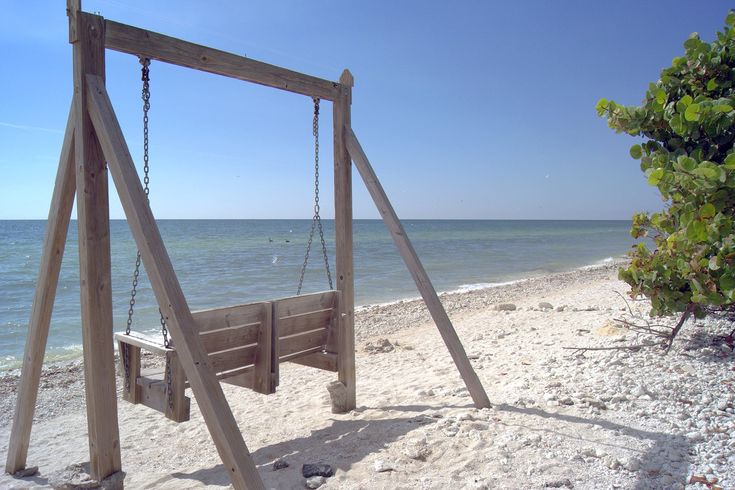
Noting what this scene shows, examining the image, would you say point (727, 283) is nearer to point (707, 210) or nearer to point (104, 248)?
point (707, 210)

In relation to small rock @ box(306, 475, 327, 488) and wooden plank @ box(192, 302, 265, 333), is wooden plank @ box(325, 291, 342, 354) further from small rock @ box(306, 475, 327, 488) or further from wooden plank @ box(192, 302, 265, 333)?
small rock @ box(306, 475, 327, 488)

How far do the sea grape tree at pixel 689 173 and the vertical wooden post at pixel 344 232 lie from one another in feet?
7.91

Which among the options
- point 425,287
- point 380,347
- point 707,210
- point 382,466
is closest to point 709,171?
point 707,210

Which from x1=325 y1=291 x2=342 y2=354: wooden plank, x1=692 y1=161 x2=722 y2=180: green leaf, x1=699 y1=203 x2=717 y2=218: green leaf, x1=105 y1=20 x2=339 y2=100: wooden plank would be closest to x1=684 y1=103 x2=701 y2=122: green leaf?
x1=692 y1=161 x2=722 y2=180: green leaf

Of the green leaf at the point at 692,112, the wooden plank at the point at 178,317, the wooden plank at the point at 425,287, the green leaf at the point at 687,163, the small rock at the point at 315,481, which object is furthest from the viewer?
the wooden plank at the point at 425,287

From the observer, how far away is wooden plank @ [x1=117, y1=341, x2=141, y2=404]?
373cm

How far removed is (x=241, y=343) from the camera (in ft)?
13.3

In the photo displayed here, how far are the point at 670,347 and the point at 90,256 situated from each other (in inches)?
197

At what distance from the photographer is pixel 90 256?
3.20 m

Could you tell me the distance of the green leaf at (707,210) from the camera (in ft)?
11.8

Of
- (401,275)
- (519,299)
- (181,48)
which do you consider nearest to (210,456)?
(181,48)

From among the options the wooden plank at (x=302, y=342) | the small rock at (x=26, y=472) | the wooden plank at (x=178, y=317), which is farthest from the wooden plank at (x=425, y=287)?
the small rock at (x=26, y=472)

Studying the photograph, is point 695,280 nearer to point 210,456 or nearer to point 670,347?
point 670,347

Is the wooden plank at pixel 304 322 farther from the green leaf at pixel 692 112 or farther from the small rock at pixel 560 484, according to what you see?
the green leaf at pixel 692 112
